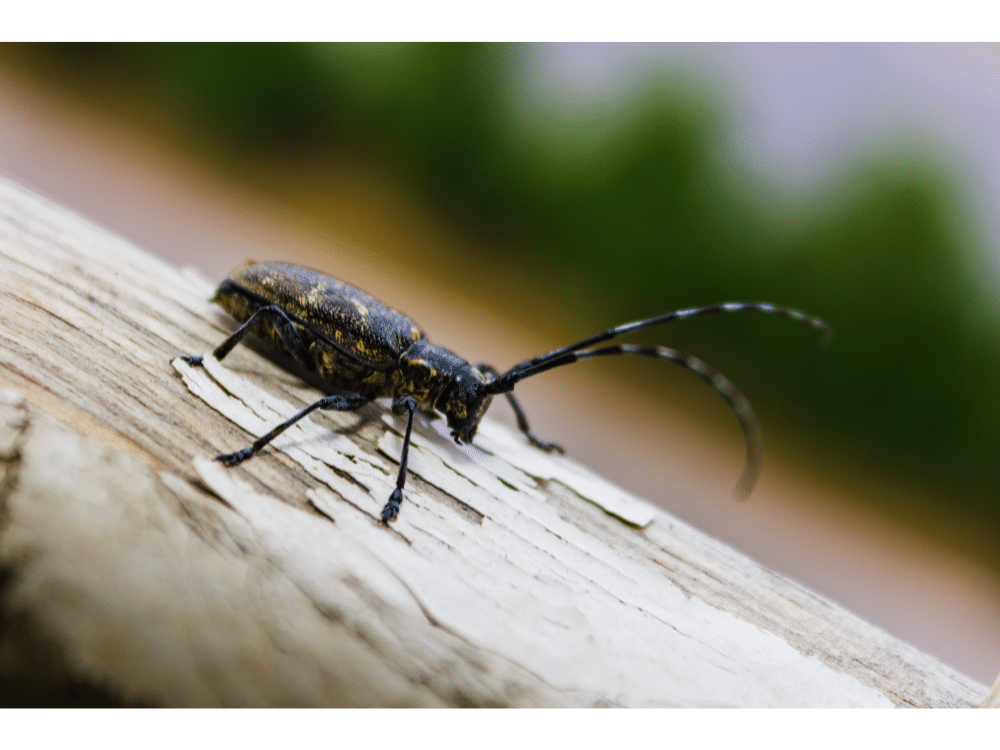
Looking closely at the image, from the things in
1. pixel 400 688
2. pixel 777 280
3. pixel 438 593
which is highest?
pixel 777 280

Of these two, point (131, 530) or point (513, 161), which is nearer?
point (131, 530)

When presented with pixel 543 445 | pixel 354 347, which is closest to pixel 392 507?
pixel 354 347

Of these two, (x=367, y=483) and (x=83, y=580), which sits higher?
(x=367, y=483)

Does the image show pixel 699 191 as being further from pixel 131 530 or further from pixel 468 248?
pixel 131 530

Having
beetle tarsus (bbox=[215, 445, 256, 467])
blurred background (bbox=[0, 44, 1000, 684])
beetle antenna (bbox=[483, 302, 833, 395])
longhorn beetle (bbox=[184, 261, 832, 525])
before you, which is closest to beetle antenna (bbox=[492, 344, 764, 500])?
beetle antenna (bbox=[483, 302, 833, 395])

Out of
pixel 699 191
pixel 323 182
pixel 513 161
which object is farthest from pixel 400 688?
pixel 323 182

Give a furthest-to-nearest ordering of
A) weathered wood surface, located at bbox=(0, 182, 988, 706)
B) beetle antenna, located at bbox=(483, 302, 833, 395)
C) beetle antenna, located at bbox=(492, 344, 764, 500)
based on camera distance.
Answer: beetle antenna, located at bbox=(483, 302, 833, 395) < beetle antenna, located at bbox=(492, 344, 764, 500) < weathered wood surface, located at bbox=(0, 182, 988, 706)

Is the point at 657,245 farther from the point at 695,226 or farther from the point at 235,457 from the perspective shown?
the point at 235,457

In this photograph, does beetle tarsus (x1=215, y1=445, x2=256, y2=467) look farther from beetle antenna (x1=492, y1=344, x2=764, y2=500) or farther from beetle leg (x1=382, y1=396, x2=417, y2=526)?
beetle antenna (x1=492, y1=344, x2=764, y2=500)
